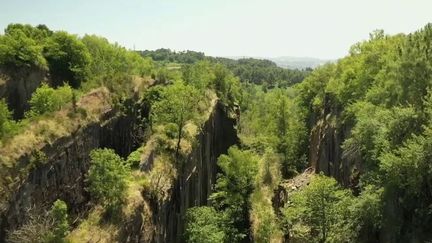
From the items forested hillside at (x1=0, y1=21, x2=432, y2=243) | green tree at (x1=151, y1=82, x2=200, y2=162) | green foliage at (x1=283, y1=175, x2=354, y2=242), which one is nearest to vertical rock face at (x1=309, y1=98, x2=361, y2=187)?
forested hillside at (x1=0, y1=21, x2=432, y2=243)

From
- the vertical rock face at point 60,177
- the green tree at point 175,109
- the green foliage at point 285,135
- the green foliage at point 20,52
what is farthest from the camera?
the green foliage at point 285,135

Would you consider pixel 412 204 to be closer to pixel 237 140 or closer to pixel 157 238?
pixel 157 238

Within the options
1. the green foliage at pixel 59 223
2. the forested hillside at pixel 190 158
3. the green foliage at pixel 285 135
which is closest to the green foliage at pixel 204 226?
the forested hillside at pixel 190 158

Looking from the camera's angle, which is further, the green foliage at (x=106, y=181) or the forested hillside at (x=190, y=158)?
the green foliage at (x=106, y=181)

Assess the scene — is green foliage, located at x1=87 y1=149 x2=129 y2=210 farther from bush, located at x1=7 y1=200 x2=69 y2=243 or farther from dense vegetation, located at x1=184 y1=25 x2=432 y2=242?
dense vegetation, located at x1=184 y1=25 x2=432 y2=242

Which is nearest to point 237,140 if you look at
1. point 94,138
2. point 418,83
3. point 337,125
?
point 337,125

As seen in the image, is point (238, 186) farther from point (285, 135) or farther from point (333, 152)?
point (285, 135)

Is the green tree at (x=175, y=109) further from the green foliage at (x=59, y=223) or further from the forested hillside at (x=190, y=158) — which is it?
the green foliage at (x=59, y=223)
